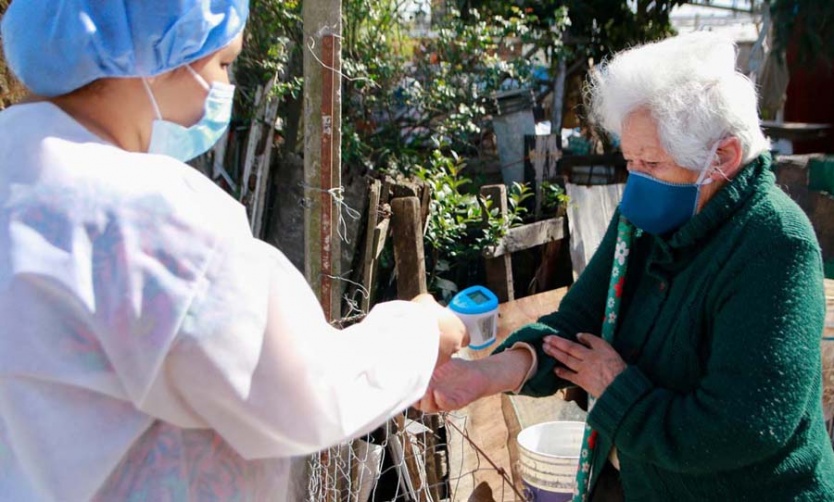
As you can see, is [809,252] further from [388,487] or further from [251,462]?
[388,487]

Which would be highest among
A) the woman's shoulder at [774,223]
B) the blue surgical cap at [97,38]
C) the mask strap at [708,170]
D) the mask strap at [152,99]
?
the blue surgical cap at [97,38]

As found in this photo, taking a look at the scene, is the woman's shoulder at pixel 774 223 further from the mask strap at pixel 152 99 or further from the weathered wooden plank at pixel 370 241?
the weathered wooden plank at pixel 370 241

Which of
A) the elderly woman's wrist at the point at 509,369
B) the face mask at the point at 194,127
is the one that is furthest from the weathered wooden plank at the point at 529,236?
the face mask at the point at 194,127

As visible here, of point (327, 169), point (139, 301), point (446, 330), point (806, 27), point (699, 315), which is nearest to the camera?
point (139, 301)

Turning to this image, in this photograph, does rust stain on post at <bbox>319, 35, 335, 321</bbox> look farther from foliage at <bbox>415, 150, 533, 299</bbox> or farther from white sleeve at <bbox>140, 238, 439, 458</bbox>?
foliage at <bbox>415, 150, 533, 299</bbox>

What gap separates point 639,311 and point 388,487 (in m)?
2.12

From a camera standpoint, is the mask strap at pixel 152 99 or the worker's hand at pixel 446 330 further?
the worker's hand at pixel 446 330

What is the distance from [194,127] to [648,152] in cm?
120

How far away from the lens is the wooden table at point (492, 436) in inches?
149

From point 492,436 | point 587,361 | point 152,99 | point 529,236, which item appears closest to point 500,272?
point 529,236

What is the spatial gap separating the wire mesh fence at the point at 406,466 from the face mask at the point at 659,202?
148cm

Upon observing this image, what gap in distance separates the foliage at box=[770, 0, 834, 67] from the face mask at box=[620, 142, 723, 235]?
8722 mm

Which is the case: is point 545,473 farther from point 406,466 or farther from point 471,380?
point 471,380

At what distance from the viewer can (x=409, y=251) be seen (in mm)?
3715
